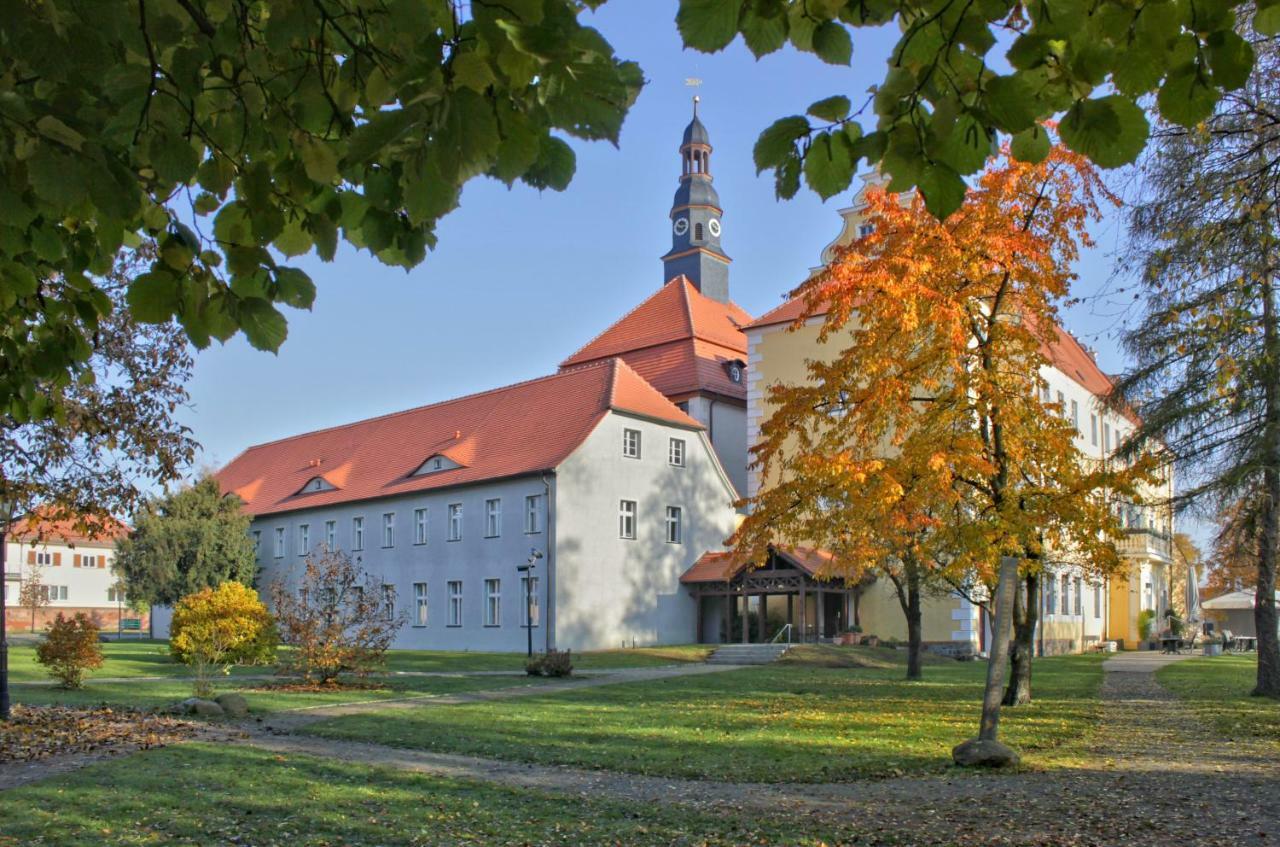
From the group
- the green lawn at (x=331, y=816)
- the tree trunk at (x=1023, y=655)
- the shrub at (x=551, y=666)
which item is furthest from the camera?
the shrub at (x=551, y=666)

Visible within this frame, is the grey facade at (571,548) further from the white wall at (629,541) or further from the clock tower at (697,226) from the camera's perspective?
the clock tower at (697,226)

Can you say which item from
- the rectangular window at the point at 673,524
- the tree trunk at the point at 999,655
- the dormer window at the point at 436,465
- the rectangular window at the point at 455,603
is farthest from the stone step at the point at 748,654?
the tree trunk at the point at 999,655

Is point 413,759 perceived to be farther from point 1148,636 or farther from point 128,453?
point 1148,636

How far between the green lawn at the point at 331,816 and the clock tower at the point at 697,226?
149 ft

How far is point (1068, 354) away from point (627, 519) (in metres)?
23.7

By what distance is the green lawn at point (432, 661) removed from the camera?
25875 millimetres

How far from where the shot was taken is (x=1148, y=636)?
166 ft

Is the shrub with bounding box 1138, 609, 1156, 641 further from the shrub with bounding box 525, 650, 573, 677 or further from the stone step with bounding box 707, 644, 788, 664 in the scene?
the shrub with bounding box 525, 650, 573, 677

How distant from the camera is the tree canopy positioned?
4169 cm

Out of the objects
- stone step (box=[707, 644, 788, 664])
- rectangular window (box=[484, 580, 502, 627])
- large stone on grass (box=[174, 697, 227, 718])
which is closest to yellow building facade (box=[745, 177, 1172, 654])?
stone step (box=[707, 644, 788, 664])

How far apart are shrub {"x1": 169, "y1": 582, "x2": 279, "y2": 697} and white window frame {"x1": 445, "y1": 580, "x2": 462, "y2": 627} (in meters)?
12.2

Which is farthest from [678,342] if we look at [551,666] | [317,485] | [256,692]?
[256,692]

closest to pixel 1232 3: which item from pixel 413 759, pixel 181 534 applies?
pixel 413 759

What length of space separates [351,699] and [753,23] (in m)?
17.9
